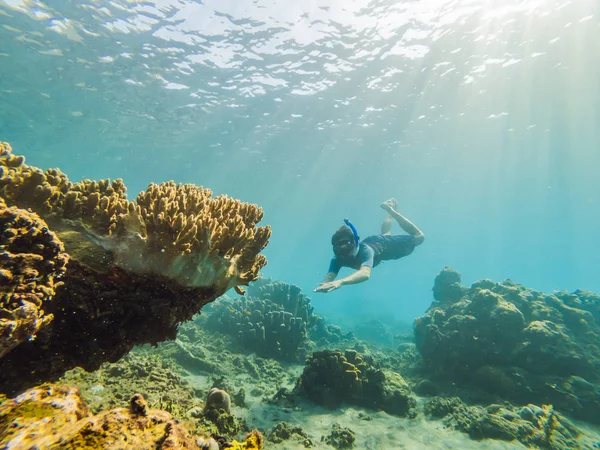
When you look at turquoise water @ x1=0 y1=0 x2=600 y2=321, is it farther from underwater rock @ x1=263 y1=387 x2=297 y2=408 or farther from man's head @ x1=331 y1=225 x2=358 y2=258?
underwater rock @ x1=263 y1=387 x2=297 y2=408

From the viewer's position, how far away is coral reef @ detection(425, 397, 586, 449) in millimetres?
6285

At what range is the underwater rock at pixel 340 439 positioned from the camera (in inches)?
207

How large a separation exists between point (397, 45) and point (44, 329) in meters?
21.2

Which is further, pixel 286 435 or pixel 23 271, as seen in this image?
pixel 286 435

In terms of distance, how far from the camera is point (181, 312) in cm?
324

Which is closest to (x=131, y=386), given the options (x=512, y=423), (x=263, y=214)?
(x=263, y=214)

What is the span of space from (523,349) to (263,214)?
33.0 feet

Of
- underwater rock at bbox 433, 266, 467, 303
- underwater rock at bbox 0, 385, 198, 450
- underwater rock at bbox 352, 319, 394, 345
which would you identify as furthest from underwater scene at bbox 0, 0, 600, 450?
underwater rock at bbox 352, 319, 394, 345

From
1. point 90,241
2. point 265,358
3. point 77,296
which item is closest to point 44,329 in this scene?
point 77,296

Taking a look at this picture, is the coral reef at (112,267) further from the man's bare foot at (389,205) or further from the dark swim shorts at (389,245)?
the man's bare foot at (389,205)

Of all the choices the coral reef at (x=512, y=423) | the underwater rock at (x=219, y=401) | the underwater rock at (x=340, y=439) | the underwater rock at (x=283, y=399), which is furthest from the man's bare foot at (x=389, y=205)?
the underwater rock at (x=219, y=401)

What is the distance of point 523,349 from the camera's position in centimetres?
901

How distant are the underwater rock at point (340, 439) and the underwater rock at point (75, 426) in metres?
4.40

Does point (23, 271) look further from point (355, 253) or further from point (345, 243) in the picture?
point (355, 253)
